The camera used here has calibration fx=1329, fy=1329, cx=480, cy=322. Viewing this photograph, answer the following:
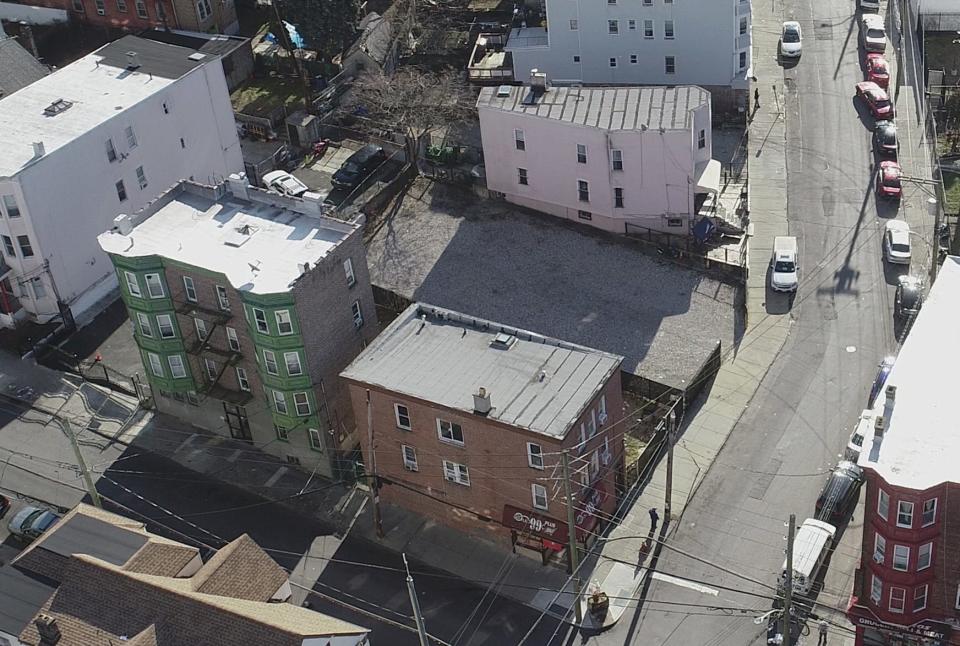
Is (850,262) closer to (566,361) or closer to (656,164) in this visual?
(656,164)

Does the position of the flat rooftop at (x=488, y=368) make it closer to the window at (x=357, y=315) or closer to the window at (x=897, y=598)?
the window at (x=357, y=315)

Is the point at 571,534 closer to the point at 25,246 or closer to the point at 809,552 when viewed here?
the point at 809,552

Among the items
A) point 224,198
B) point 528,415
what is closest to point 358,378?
point 528,415

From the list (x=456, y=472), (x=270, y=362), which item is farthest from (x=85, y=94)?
(x=456, y=472)

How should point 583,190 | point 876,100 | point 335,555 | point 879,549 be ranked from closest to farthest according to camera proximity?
1. point 879,549
2. point 335,555
3. point 583,190
4. point 876,100

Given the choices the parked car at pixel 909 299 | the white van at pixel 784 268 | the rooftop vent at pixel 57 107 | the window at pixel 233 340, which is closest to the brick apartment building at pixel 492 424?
the window at pixel 233 340

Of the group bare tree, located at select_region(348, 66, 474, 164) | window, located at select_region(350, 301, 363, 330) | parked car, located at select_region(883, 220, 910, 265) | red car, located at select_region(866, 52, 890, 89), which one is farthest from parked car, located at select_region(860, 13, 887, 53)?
window, located at select_region(350, 301, 363, 330)

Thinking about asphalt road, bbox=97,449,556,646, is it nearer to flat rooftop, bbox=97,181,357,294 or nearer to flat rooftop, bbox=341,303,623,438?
flat rooftop, bbox=341,303,623,438
